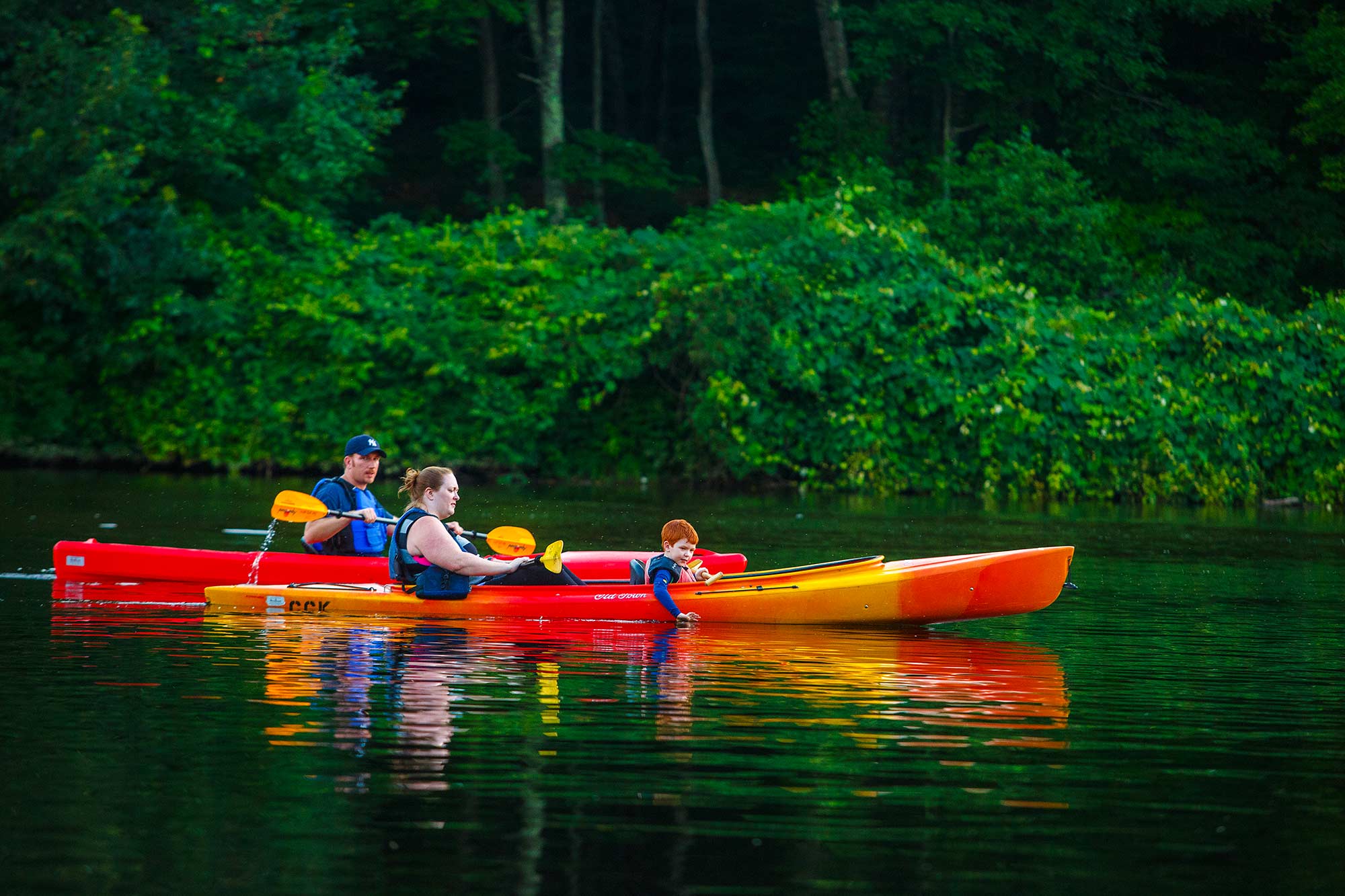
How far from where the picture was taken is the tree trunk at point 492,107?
112 feet

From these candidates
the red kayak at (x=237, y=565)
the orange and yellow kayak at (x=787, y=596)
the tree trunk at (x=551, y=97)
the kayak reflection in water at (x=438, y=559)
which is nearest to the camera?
the kayak reflection in water at (x=438, y=559)

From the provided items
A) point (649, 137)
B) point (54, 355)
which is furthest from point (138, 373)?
point (649, 137)

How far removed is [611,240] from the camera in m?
28.2

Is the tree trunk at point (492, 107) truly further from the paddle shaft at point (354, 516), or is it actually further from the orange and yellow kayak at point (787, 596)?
the orange and yellow kayak at point (787, 596)

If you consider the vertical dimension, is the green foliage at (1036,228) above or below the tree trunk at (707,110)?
below

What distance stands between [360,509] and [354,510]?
46 mm

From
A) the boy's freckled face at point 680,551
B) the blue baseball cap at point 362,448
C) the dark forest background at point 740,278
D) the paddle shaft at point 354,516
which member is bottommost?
the boy's freckled face at point 680,551

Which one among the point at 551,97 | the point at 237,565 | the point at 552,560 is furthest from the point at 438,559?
the point at 551,97

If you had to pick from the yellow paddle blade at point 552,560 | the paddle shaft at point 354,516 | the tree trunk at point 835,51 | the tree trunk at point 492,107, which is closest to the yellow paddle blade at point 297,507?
the paddle shaft at point 354,516

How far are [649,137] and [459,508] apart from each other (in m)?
24.5

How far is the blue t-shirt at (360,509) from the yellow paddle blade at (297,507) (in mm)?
100

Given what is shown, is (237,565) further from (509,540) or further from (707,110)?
(707,110)

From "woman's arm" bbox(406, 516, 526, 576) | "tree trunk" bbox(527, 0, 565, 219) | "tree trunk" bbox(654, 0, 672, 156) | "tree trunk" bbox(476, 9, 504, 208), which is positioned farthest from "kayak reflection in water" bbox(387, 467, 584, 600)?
"tree trunk" bbox(654, 0, 672, 156)

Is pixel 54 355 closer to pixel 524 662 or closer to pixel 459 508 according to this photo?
pixel 459 508
